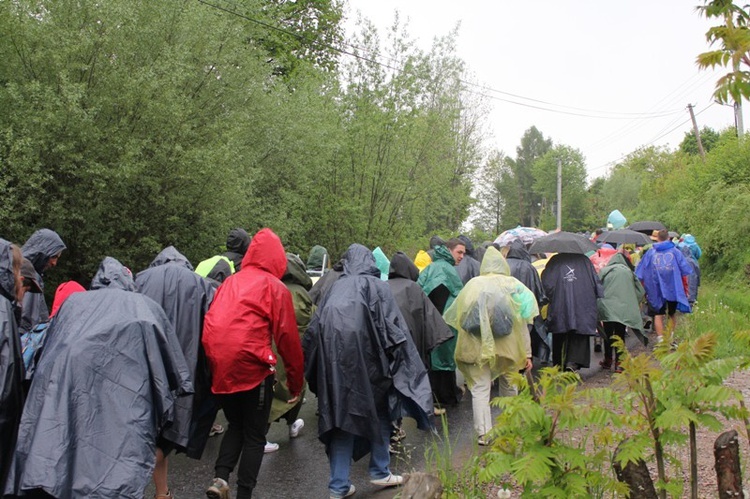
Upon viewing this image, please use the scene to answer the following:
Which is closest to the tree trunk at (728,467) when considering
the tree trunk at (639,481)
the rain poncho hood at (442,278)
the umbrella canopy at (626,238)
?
the tree trunk at (639,481)

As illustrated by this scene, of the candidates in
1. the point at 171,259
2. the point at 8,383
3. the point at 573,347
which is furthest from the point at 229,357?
the point at 573,347

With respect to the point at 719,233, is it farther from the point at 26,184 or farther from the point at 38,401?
the point at 38,401

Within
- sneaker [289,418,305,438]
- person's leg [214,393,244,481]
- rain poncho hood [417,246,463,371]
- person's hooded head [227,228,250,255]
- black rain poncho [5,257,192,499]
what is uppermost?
person's hooded head [227,228,250,255]

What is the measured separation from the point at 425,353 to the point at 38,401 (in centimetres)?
400

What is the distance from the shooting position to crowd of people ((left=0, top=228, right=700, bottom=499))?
3.68 metres

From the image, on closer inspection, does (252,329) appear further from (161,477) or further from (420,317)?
(420,317)

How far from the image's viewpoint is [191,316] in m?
5.49

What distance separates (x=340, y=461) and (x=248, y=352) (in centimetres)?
115

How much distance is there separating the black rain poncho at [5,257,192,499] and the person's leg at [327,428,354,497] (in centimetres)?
156

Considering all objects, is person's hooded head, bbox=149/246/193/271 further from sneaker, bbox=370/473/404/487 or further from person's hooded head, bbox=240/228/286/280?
sneaker, bbox=370/473/404/487

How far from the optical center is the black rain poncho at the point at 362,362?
511 centimetres

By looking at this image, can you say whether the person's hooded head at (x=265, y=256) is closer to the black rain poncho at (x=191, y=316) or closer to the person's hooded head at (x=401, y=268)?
the black rain poncho at (x=191, y=316)

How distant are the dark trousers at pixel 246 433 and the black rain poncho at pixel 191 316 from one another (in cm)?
30

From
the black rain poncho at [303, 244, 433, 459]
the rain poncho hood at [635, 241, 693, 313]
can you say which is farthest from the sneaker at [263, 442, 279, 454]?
the rain poncho hood at [635, 241, 693, 313]
